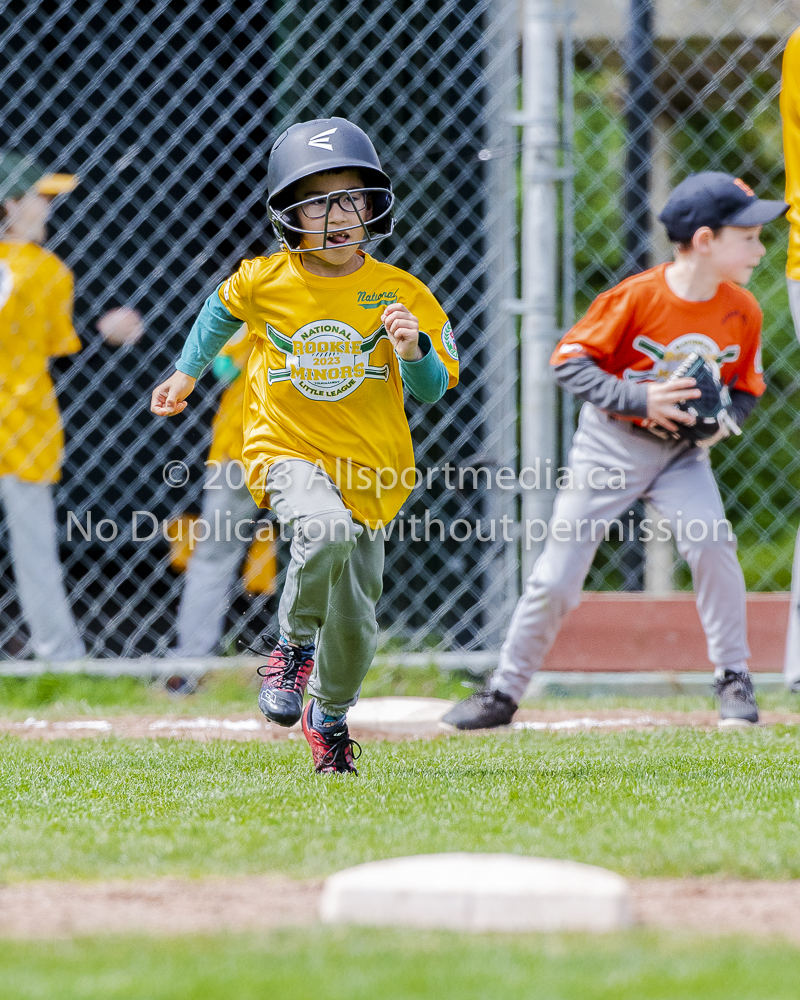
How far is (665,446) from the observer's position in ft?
14.4

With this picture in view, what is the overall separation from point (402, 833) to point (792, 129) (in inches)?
120

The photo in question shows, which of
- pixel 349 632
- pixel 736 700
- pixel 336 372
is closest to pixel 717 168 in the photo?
pixel 736 700

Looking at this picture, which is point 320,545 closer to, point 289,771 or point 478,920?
point 289,771

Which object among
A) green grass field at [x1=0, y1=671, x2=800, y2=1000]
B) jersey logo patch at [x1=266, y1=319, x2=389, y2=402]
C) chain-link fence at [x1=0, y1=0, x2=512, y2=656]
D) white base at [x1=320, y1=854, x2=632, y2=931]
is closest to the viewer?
green grass field at [x1=0, y1=671, x2=800, y2=1000]

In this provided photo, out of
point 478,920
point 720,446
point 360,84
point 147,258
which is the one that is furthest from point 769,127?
point 478,920

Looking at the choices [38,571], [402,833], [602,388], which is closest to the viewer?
[402,833]

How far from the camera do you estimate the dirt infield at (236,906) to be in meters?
1.99

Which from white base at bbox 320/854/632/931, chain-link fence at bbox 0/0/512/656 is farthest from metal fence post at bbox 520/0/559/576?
white base at bbox 320/854/632/931

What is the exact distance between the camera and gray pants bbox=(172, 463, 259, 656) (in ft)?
18.0

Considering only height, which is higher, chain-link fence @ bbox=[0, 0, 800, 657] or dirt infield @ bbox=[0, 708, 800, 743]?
chain-link fence @ bbox=[0, 0, 800, 657]

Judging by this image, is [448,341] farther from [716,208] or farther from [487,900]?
[487,900]

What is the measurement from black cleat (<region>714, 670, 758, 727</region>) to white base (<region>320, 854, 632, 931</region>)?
2.47m

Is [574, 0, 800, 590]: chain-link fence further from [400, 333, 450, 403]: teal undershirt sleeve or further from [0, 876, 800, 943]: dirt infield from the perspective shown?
[0, 876, 800, 943]: dirt infield

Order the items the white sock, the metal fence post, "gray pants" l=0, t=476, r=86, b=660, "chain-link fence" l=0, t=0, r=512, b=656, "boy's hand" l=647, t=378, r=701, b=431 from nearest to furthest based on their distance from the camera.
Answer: "boy's hand" l=647, t=378, r=701, b=431 → the white sock → the metal fence post → "gray pants" l=0, t=476, r=86, b=660 → "chain-link fence" l=0, t=0, r=512, b=656
